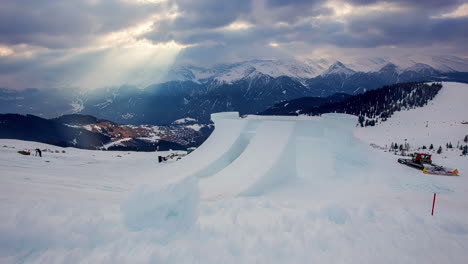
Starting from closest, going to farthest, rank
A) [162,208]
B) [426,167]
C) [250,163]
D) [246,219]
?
[162,208] → [246,219] → [250,163] → [426,167]

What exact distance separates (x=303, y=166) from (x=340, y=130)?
13.3ft

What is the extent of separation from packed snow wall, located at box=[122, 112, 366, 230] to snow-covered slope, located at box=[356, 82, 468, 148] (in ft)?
250

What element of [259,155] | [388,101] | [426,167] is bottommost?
[426,167]

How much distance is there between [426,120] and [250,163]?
124m

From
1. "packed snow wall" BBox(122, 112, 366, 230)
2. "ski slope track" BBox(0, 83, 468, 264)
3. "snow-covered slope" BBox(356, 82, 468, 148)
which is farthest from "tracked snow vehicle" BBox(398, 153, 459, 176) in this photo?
"snow-covered slope" BBox(356, 82, 468, 148)

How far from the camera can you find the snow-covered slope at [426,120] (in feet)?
279

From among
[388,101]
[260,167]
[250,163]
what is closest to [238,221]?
[260,167]

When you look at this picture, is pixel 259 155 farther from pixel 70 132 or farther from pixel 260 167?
pixel 70 132

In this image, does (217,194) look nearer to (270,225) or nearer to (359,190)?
(270,225)

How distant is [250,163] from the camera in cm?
1120

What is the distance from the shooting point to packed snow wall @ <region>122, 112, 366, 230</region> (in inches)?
224

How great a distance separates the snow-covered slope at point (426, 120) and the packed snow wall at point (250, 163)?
250 feet

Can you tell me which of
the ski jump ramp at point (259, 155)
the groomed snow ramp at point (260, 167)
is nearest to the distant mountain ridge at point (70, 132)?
the ski jump ramp at point (259, 155)

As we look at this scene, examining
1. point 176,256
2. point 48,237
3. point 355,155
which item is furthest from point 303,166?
point 48,237
